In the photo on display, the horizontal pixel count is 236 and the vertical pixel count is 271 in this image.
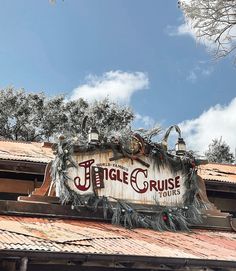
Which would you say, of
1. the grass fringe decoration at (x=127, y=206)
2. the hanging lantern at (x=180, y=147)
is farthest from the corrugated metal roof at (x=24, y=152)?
the hanging lantern at (x=180, y=147)

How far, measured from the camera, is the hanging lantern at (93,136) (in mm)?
11770

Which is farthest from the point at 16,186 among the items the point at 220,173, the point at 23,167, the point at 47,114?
the point at 47,114

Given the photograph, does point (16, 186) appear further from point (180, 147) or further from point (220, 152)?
point (220, 152)

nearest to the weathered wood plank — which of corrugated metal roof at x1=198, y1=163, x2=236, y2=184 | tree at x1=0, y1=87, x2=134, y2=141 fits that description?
corrugated metal roof at x1=198, y1=163, x2=236, y2=184

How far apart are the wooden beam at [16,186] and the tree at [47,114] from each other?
20.2 metres

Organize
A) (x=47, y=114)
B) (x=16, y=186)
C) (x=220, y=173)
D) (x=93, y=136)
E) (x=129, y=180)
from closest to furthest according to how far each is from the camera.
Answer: (x=93, y=136) → (x=129, y=180) → (x=16, y=186) → (x=220, y=173) → (x=47, y=114)

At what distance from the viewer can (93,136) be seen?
1179 centimetres

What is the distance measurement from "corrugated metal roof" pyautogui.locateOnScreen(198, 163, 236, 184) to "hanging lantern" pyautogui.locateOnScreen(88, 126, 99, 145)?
381cm

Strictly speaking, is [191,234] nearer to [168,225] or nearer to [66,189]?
[168,225]

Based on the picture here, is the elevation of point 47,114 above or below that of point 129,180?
above

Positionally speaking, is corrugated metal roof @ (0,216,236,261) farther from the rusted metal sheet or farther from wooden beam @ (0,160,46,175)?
wooden beam @ (0,160,46,175)

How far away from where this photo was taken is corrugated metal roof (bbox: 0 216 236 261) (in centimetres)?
822

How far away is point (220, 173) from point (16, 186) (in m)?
7.21

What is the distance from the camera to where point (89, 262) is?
8438mm
